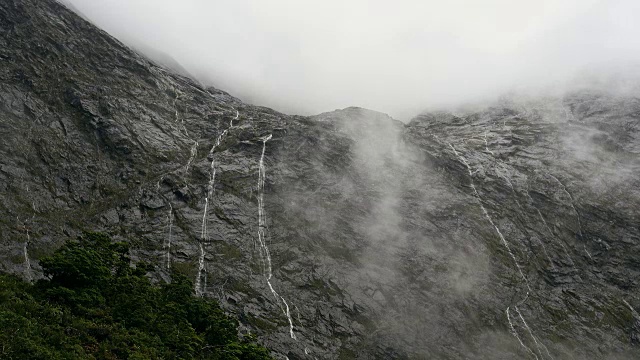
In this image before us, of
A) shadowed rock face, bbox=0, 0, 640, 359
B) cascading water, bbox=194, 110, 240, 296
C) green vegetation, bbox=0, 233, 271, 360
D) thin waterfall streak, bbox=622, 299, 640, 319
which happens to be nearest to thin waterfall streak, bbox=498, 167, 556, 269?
shadowed rock face, bbox=0, 0, 640, 359

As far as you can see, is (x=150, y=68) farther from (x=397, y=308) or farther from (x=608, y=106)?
(x=608, y=106)

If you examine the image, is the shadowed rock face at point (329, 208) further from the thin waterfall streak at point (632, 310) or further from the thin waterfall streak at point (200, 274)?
the thin waterfall streak at point (200, 274)

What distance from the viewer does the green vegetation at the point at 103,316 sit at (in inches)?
1017

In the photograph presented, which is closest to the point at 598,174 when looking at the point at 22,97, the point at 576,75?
the point at 576,75

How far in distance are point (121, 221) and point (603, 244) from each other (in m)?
68.9

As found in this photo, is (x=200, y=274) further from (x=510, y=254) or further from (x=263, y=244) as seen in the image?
(x=510, y=254)

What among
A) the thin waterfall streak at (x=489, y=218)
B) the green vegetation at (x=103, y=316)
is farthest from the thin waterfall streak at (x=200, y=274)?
the thin waterfall streak at (x=489, y=218)

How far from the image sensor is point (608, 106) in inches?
4259

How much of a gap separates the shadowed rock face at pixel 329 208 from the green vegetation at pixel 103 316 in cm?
1569

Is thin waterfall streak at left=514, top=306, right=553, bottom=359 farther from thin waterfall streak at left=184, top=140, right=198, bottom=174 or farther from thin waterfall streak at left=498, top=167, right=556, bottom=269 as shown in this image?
thin waterfall streak at left=184, top=140, right=198, bottom=174

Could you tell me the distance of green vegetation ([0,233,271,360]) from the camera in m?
25.8

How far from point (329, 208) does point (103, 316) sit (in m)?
45.5

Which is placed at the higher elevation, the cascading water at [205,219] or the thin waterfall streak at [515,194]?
the thin waterfall streak at [515,194]

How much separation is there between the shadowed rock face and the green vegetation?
51.5 ft
